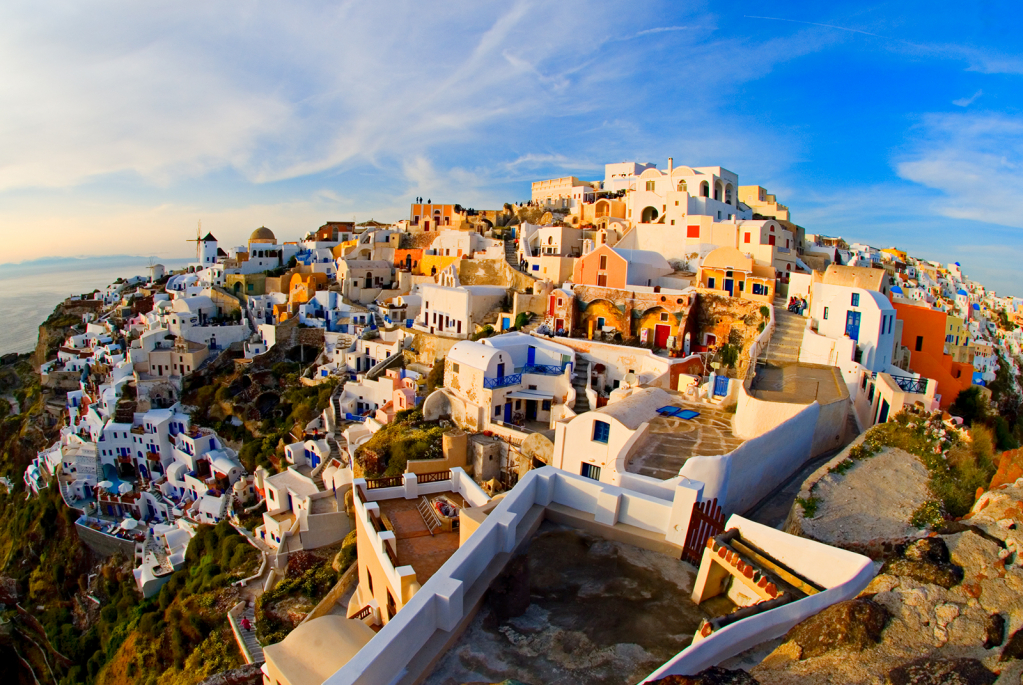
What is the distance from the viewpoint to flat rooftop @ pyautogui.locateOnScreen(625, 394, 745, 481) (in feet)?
34.5

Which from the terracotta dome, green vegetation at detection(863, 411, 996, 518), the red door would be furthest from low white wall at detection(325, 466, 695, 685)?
the terracotta dome

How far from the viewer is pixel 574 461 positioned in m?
13.5

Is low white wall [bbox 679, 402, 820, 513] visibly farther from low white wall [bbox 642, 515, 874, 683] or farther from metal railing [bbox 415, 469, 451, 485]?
metal railing [bbox 415, 469, 451, 485]

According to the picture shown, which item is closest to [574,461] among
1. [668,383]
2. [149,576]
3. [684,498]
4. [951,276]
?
[668,383]

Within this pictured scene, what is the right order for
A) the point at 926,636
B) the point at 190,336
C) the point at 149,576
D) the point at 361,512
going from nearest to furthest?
the point at 926,636 → the point at 361,512 → the point at 149,576 → the point at 190,336

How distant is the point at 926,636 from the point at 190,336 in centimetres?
3889

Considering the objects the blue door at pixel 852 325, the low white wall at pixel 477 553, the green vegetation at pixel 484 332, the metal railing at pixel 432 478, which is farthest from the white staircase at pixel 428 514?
the green vegetation at pixel 484 332

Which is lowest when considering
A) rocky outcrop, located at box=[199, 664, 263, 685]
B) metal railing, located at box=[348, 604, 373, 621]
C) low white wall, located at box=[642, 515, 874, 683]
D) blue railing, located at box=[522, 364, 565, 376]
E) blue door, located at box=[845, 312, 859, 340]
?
rocky outcrop, located at box=[199, 664, 263, 685]

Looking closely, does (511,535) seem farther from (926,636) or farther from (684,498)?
(926,636)

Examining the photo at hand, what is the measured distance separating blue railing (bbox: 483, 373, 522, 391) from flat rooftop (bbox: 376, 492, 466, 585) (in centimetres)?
881

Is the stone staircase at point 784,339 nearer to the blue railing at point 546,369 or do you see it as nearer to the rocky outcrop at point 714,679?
the blue railing at point 546,369

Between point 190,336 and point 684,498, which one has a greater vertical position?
point 684,498

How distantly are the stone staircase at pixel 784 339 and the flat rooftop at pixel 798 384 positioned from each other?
0.88 m

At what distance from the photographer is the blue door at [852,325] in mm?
15312
